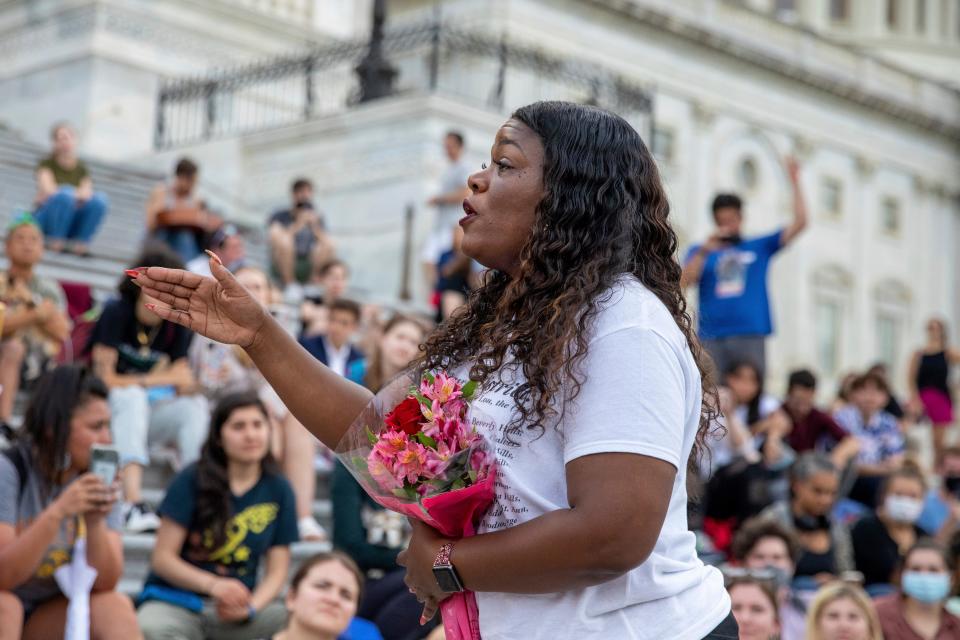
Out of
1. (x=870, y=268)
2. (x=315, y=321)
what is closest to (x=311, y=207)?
(x=315, y=321)

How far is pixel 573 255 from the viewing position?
275cm

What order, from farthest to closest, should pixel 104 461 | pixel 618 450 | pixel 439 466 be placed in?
pixel 104 461
pixel 439 466
pixel 618 450

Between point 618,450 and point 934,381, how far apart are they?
12.9 metres

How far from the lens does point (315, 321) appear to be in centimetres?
1065

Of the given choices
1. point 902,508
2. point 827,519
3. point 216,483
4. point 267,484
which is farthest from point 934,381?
point 216,483

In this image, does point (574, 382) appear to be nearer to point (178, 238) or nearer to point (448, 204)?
point (178, 238)

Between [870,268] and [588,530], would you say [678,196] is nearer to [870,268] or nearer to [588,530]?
[870,268]

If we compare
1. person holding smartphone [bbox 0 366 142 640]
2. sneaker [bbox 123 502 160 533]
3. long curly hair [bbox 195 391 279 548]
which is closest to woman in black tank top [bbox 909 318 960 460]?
sneaker [bbox 123 502 160 533]

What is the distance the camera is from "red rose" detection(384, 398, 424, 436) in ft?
8.93

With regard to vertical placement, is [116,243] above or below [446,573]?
above

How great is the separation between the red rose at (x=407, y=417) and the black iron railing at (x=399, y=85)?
559 inches

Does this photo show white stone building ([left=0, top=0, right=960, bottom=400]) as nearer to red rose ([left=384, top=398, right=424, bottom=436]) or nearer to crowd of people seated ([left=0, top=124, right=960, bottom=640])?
crowd of people seated ([left=0, top=124, right=960, bottom=640])

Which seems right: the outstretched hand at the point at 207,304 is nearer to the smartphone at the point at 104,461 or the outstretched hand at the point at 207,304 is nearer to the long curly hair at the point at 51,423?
the smartphone at the point at 104,461

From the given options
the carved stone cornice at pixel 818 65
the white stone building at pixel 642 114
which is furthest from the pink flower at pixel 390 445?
the carved stone cornice at pixel 818 65
